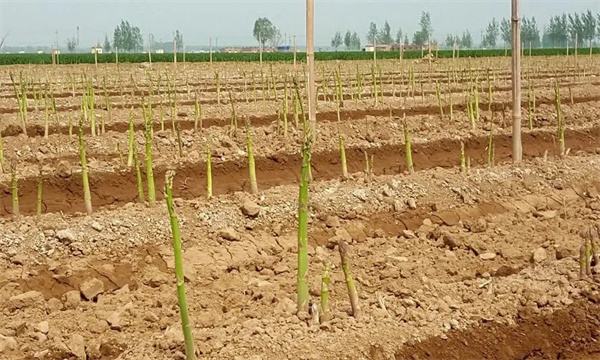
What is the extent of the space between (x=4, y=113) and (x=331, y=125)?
17.3 feet

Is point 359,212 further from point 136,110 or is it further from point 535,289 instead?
point 136,110

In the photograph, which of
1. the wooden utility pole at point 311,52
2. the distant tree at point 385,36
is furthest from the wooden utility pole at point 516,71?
the distant tree at point 385,36

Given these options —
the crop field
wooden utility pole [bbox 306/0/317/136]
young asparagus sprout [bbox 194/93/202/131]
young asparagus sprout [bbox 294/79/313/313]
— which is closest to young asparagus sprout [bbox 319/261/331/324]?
the crop field

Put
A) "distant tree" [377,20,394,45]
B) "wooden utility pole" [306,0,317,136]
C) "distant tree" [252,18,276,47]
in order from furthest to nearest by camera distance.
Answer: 1. "distant tree" [377,20,394,45]
2. "distant tree" [252,18,276,47]
3. "wooden utility pole" [306,0,317,136]

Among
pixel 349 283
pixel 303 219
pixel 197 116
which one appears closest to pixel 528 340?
pixel 349 283

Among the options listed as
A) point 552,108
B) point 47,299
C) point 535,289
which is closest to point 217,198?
point 47,299

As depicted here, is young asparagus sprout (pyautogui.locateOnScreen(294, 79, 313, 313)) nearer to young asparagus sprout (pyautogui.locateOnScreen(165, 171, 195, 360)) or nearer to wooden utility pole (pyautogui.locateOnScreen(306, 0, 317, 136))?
young asparagus sprout (pyautogui.locateOnScreen(165, 171, 195, 360))

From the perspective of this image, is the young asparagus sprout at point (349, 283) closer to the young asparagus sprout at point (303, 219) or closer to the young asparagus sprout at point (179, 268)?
the young asparagus sprout at point (303, 219)

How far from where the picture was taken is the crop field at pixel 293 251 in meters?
3.47

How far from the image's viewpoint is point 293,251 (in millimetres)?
5105

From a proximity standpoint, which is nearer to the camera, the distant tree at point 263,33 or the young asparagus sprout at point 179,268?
the young asparagus sprout at point 179,268

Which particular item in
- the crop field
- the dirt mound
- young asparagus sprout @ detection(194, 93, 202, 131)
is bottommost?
the dirt mound

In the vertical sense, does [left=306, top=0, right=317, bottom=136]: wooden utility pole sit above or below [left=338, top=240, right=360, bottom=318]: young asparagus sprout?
above

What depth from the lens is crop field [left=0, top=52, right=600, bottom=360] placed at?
3.47m
